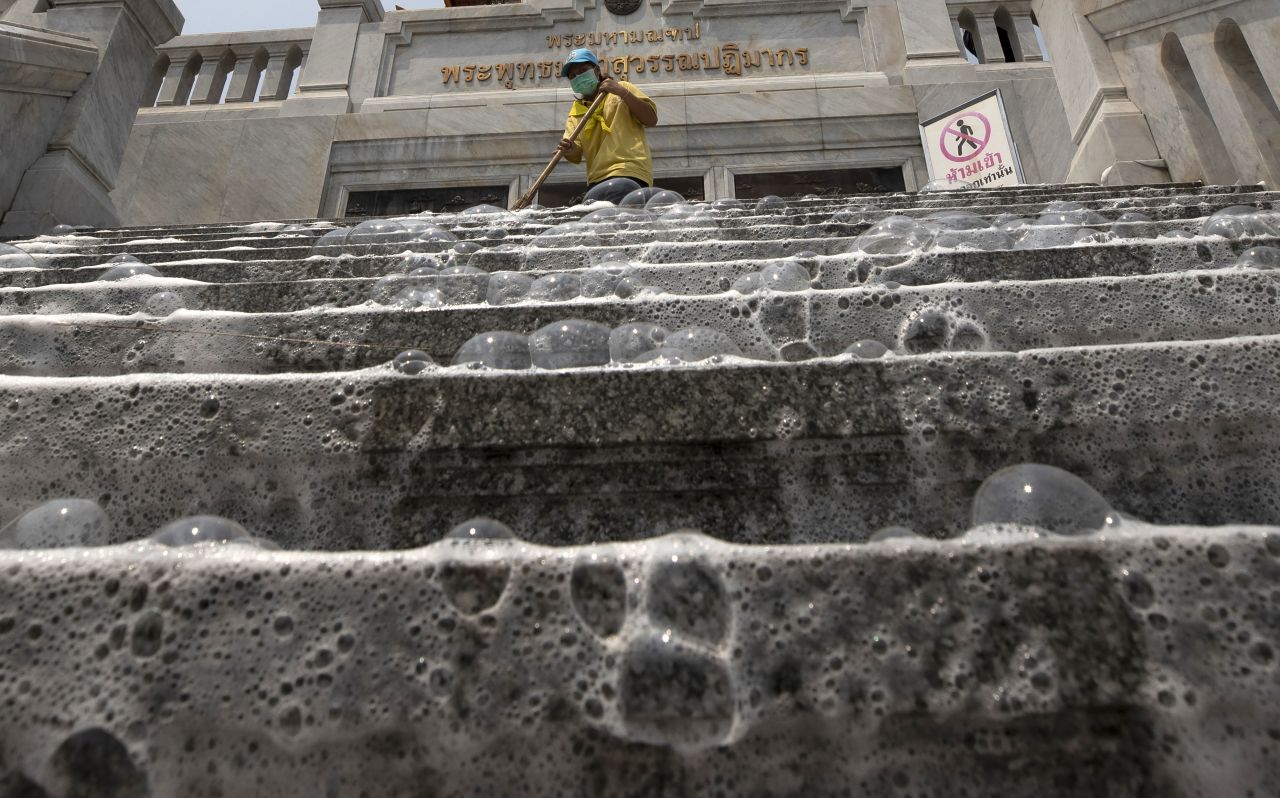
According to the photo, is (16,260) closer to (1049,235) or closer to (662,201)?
(662,201)

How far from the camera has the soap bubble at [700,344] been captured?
1.52 metres

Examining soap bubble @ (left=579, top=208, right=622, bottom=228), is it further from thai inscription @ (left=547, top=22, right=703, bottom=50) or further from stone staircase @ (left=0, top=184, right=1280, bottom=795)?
thai inscription @ (left=547, top=22, right=703, bottom=50)

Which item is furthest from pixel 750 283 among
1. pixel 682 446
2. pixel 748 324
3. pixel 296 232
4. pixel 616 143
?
pixel 616 143

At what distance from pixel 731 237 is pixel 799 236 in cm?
31

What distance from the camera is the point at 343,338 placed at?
1.74 meters

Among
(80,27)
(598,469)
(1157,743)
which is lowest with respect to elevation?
(1157,743)

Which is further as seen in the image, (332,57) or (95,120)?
(332,57)

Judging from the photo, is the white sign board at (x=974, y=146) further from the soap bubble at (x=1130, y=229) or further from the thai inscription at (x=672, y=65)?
the soap bubble at (x=1130, y=229)

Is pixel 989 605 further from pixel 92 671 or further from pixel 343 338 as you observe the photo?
pixel 343 338

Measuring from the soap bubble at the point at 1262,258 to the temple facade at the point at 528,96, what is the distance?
177 inches

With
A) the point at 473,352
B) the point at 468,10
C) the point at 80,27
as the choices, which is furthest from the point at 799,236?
the point at 468,10

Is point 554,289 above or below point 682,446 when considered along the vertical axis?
above

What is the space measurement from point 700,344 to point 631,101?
13.1 ft

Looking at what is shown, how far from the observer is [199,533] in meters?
1.01
